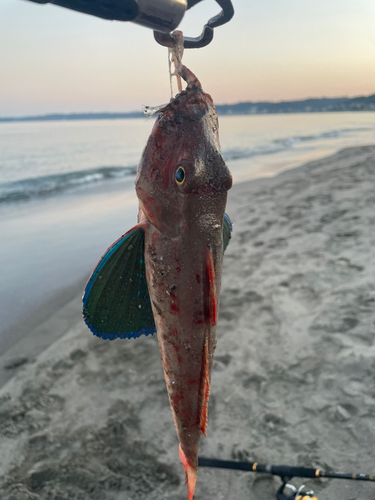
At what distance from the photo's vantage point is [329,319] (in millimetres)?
4402

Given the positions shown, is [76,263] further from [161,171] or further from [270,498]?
[161,171]

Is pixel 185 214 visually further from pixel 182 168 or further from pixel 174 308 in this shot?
pixel 174 308

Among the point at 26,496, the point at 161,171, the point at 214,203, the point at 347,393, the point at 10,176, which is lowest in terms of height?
the point at 26,496

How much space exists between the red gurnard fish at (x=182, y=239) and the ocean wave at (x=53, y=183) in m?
12.2

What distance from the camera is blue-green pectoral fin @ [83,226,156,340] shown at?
152 cm

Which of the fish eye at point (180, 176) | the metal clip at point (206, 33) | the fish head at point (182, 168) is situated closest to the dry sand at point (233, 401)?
the fish head at point (182, 168)

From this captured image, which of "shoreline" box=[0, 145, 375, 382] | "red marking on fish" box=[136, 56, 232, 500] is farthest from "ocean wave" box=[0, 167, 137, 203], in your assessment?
"red marking on fish" box=[136, 56, 232, 500]

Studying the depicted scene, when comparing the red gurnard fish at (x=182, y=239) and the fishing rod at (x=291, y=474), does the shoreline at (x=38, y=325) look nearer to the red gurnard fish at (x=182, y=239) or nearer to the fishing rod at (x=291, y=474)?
the fishing rod at (x=291, y=474)

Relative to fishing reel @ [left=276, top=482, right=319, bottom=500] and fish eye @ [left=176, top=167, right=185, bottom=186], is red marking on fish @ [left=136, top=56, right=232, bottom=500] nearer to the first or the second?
fish eye @ [left=176, top=167, right=185, bottom=186]

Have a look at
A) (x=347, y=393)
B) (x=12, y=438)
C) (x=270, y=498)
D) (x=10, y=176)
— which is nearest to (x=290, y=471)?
(x=270, y=498)

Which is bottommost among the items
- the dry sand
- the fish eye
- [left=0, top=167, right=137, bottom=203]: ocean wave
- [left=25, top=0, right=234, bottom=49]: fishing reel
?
the dry sand

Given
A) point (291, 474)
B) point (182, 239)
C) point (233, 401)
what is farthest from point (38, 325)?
point (182, 239)

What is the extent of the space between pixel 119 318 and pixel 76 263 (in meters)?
5.55

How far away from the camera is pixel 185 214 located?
4.46 feet
